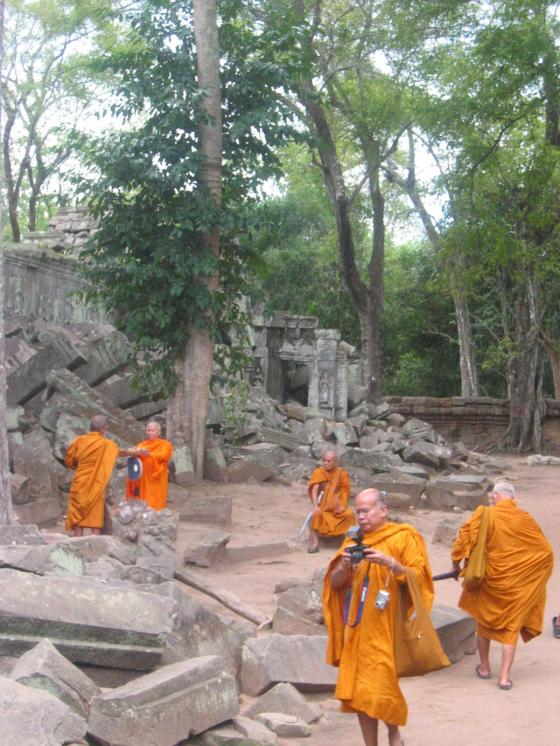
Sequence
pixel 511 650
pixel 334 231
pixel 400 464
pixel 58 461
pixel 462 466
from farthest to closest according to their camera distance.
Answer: pixel 334 231, pixel 462 466, pixel 400 464, pixel 58 461, pixel 511 650

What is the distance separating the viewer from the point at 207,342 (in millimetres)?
14164

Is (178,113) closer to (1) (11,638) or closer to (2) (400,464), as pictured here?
(2) (400,464)

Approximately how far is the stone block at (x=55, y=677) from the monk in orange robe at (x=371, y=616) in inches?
47.0

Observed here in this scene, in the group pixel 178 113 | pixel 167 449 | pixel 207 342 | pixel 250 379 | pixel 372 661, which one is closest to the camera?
pixel 372 661

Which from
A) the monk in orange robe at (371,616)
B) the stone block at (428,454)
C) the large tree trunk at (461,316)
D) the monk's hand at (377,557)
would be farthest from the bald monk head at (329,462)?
the large tree trunk at (461,316)

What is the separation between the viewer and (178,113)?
43.5 ft

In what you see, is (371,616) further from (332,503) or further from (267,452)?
(267,452)

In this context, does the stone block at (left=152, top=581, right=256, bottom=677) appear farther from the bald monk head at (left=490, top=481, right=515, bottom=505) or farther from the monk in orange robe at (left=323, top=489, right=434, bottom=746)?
the bald monk head at (left=490, top=481, right=515, bottom=505)

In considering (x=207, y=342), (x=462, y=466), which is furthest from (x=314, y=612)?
(x=462, y=466)

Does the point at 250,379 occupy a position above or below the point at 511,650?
above

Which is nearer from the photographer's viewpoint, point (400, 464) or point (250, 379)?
point (400, 464)

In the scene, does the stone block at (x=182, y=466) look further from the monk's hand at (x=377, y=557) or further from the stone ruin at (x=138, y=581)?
the monk's hand at (x=377, y=557)

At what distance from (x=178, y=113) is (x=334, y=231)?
16.4 metres

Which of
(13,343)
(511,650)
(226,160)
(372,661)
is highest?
(226,160)
